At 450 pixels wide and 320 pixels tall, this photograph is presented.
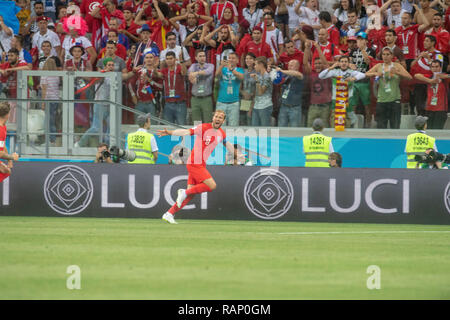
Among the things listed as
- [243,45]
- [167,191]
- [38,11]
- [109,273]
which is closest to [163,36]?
[243,45]

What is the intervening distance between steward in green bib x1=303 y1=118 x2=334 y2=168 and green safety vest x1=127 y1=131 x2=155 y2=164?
3.47 m

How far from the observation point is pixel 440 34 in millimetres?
19750

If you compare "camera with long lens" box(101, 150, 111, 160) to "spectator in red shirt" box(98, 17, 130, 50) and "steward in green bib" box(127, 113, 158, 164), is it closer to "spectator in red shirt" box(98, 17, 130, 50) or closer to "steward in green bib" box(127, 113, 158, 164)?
"steward in green bib" box(127, 113, 158, 164)

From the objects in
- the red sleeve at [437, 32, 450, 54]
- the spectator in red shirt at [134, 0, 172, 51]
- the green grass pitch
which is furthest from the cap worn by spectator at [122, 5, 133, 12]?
the green grass pitch

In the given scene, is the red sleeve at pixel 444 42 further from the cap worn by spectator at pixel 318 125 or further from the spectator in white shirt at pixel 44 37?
the spectator in white shirt at pixel 44 37

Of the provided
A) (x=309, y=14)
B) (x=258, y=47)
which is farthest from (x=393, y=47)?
(x=258, y=47)

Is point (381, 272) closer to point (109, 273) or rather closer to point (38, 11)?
point (109, 273)

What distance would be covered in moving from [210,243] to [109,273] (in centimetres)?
315

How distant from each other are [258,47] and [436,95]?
451cm

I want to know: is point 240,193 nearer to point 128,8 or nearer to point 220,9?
point 220,9

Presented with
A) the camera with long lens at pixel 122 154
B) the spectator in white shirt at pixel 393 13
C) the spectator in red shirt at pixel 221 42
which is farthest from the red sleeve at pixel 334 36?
the camera with long lens at pixel 122 154

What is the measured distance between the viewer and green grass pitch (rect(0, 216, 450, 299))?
817 centimetres

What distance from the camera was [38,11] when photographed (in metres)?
23.0

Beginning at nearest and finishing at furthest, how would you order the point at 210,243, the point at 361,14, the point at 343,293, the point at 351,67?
the point at 343,293 → the point at 210,243 → the point at 351,67 → the point at 361,14
